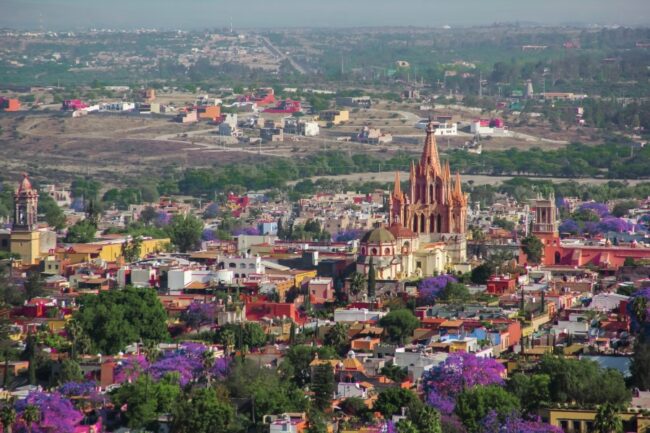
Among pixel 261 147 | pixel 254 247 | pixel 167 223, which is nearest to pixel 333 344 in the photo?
pixel 254 247

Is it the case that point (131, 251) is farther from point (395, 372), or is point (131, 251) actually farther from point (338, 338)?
point (395, 372)

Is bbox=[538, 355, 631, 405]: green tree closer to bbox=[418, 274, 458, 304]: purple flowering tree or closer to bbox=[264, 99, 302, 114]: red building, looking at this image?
bbox=[418, 274, 458, 304]: purple flowering tree

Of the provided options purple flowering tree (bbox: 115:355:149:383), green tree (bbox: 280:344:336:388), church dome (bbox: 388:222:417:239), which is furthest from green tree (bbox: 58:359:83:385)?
church dome (bbox: 388:222:417:239)

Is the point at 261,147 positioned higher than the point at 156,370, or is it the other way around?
the point at 156,370

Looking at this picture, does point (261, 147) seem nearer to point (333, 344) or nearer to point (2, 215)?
point (2, 215)

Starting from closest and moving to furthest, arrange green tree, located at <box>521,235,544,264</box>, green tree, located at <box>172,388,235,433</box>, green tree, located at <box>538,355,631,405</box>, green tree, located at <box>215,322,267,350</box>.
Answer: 1. green tree, located at <box>172,388,235,433</box>
2. green tree, located at <box>538,355,631,405</box>
3. green tree, located at <box>215,322,267,350</box>
4. green tree, located at <box>521,235,544,264</box>

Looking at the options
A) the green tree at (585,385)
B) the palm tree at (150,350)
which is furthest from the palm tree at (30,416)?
the green tree at (585,385)
